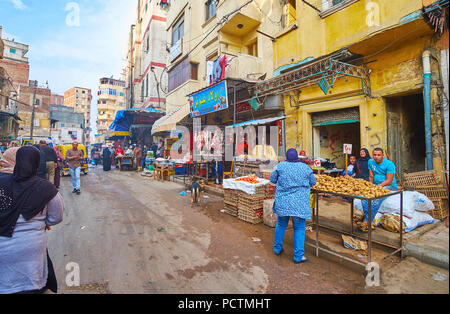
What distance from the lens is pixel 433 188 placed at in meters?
4.95

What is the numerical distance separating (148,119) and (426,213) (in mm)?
19150

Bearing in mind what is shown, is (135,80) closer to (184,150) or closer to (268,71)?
(184,150)

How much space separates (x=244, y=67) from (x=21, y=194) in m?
9.58

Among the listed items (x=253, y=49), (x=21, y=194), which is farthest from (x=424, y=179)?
(x=253, y=49)

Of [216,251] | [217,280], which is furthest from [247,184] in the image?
[217,280]

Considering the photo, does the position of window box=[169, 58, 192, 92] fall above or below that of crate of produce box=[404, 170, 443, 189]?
above

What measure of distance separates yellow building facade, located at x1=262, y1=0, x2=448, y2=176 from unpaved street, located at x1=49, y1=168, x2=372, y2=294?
14.4 ft

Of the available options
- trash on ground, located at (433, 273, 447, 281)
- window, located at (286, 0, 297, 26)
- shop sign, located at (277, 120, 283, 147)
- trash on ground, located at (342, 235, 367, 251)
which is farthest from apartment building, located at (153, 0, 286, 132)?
trash on ground, located at (433, 273, 447, 281)

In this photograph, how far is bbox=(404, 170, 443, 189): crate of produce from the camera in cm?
497

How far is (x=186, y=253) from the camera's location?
13.3 ft

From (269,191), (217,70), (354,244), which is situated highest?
(217,70)

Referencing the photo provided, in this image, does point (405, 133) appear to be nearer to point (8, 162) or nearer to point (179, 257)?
point (179, 257)

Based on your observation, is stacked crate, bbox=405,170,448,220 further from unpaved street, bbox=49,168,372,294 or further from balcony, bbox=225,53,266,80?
balcony, bbox=225,53,266,80

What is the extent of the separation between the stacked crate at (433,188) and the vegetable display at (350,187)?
2.14 meters
